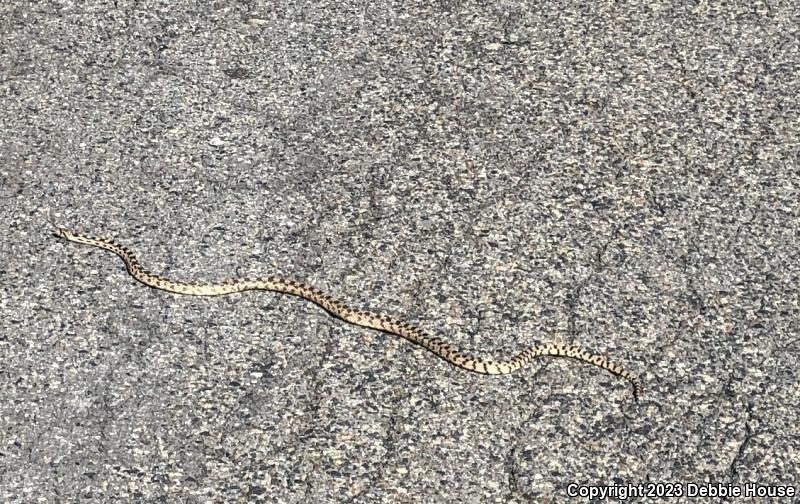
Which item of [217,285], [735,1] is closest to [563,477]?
[217,285]

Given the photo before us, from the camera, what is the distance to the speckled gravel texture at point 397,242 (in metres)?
5.86

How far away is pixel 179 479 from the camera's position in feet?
18.6

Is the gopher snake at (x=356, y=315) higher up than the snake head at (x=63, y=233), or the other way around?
the gopher snake at (x=356, y=315)

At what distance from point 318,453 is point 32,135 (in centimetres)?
339

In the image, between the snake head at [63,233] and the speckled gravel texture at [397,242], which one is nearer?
the speckled gravel texture at [397,242]

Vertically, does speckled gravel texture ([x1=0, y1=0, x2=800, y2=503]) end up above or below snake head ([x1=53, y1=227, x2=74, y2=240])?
above

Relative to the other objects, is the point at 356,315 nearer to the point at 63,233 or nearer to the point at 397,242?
the point at 397,242

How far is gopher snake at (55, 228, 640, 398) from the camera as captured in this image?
6344mm

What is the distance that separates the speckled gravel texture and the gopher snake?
2.5 inches

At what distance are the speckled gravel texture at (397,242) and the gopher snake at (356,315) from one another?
6 cm

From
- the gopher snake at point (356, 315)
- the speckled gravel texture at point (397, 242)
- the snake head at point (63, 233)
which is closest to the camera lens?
the speckled gravel texture at point (397, 242)

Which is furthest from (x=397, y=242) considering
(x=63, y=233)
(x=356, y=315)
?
(x=63, y=233)

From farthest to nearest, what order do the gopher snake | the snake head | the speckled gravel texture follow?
the snake head
the gopher snake
the speckled gravel texture

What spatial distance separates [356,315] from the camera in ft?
21.8
